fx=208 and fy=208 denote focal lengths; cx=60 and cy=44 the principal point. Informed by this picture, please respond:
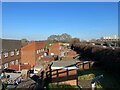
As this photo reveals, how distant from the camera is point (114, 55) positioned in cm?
1163

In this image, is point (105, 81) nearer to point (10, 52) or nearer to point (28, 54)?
point (10, 52)

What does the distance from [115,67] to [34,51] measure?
62.2 ft

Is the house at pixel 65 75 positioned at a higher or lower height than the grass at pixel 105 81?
higher

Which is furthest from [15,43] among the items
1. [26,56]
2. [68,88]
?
[68,88]

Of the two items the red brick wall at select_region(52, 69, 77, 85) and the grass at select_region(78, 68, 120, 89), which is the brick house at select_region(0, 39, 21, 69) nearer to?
the grass at select_region(78, 68, 120, 89)

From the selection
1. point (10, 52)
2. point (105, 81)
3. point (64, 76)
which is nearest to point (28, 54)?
point (10, 52)

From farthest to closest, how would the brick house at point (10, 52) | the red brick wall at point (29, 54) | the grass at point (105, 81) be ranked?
the red brick wall at point (29, 54) < the brick house at point (10, 52) < the grass at point (105, 81)

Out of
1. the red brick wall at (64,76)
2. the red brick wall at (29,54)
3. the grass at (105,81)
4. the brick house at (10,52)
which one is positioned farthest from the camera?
the red brick wall at (29,54)

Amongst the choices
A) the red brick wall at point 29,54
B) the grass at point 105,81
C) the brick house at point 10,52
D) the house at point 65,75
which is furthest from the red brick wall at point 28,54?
the house at point 65,75

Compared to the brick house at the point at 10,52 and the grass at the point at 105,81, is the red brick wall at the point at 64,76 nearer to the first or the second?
the grass at the point at 105,81

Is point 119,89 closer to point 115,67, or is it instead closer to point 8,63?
point 115,67

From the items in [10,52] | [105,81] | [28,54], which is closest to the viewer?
[105,81]

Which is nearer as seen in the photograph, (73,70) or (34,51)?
(73,70)

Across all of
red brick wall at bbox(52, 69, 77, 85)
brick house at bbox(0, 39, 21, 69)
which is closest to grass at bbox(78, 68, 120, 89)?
red brick wall at bbox(52, 69, 77, 85)
